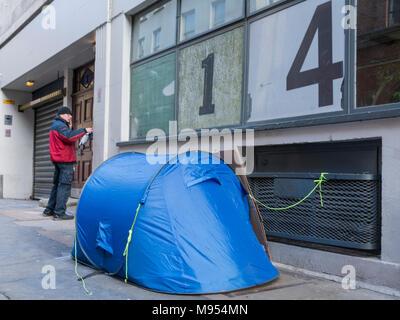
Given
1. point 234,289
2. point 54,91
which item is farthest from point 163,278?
point 54,91

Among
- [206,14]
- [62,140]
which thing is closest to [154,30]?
[206,14]

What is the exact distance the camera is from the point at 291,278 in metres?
4.25

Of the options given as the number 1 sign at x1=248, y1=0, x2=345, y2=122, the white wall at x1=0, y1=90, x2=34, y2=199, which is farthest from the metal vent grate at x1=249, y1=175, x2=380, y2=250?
the white wall at x1=0, y1=90, x2=34, y2=199

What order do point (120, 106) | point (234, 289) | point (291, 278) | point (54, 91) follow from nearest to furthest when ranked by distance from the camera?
point (234, 289) → point (291, 278) → point (120, 106) → point (54, 91)

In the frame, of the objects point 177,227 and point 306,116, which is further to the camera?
point 306,116

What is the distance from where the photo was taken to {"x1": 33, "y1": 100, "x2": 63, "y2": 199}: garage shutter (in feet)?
41.1

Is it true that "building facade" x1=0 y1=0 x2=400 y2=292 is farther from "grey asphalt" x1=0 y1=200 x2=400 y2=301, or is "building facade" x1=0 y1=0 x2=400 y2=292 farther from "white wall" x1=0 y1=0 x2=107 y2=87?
"grey asphalt" x1=0 y1=200 x2=400 y2=301

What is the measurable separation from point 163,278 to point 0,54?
12.7 metres

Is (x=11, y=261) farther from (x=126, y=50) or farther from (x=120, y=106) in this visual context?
(x=126, y=50)

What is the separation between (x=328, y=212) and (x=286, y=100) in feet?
4.49

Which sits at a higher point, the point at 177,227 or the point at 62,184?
the point at 62,184

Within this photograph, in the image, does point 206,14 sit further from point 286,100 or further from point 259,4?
point 286,100

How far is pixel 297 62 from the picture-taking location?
192 inches
